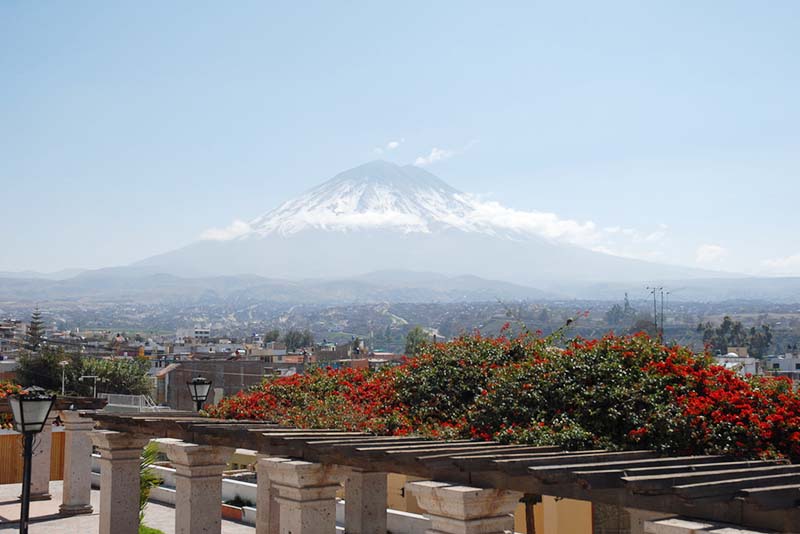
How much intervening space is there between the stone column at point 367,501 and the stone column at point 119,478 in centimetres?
317

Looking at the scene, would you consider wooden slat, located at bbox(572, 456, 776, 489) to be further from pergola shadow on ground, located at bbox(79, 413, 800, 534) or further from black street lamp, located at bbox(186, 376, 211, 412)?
black street lamp, located at bbox(186, 376, 211, 412)

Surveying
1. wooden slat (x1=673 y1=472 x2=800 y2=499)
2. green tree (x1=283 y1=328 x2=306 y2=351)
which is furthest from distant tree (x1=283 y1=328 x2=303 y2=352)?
wooden slat (x1=673 y1=472 x2=800 y2=499)

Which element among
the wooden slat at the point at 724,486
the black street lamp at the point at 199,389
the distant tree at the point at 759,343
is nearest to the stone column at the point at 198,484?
the black street lamp at the point at 199,389

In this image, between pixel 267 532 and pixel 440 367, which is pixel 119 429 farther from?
pixel 440 367

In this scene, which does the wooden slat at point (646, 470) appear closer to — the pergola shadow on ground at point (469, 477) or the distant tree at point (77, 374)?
the pergola shadow on ground at point (469, 477)

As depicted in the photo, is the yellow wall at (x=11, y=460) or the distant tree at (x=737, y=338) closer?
the yellow wall at (x=11, y=460)

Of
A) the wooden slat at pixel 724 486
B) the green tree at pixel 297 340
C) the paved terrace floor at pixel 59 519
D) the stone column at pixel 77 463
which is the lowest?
the green tree at pixel 297 340

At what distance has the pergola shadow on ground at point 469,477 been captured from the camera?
5535 mm

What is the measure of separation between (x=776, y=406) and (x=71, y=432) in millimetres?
14592

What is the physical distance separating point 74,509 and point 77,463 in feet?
3.34

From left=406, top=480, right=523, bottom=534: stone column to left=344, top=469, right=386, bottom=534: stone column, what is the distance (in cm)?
583

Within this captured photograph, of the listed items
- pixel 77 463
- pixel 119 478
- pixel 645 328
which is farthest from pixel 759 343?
pixel 119 478

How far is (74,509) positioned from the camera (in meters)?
18.7

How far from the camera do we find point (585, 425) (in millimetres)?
8742
